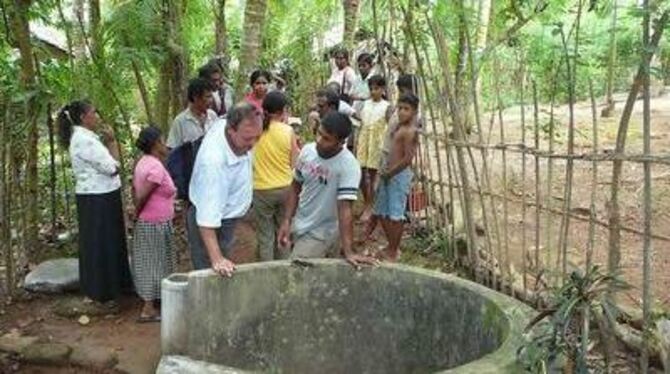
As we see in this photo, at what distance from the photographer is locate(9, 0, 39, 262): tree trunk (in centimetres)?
574

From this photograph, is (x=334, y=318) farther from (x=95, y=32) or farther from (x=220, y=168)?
(x=95, y=32)

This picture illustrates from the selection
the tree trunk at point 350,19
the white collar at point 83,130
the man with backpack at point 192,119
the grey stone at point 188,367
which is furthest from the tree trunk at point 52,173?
the tree trunk at point 350,19

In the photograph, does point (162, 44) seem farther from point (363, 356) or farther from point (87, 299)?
point (363, 356)

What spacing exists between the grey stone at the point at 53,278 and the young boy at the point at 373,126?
2.44 meters

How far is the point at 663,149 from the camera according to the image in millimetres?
9336

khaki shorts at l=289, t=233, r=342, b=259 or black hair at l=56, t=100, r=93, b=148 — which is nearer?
khaki shorts at l=289, t=233, r=342, b=259

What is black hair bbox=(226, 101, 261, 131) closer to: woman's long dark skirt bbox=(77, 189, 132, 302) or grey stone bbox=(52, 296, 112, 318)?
woman's long dark skirt bbox=(77, 189, 132, 302)

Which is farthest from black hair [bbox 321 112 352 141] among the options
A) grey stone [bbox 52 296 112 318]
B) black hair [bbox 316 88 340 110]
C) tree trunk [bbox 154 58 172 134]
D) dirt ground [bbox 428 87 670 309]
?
tree trunk [bbox 154 58 172 134]

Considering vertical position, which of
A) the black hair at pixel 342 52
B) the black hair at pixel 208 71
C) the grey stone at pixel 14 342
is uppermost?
the black hair at pixel 342 52

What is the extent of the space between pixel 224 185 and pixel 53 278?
253cm

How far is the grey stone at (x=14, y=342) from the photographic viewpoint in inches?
199

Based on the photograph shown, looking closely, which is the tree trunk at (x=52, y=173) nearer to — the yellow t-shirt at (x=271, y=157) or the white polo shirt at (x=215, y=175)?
the yellow t-shirt at (x=271, y=157)

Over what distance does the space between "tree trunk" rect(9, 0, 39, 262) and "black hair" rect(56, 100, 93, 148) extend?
473mm

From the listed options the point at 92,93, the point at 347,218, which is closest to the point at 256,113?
the point at 347,218
